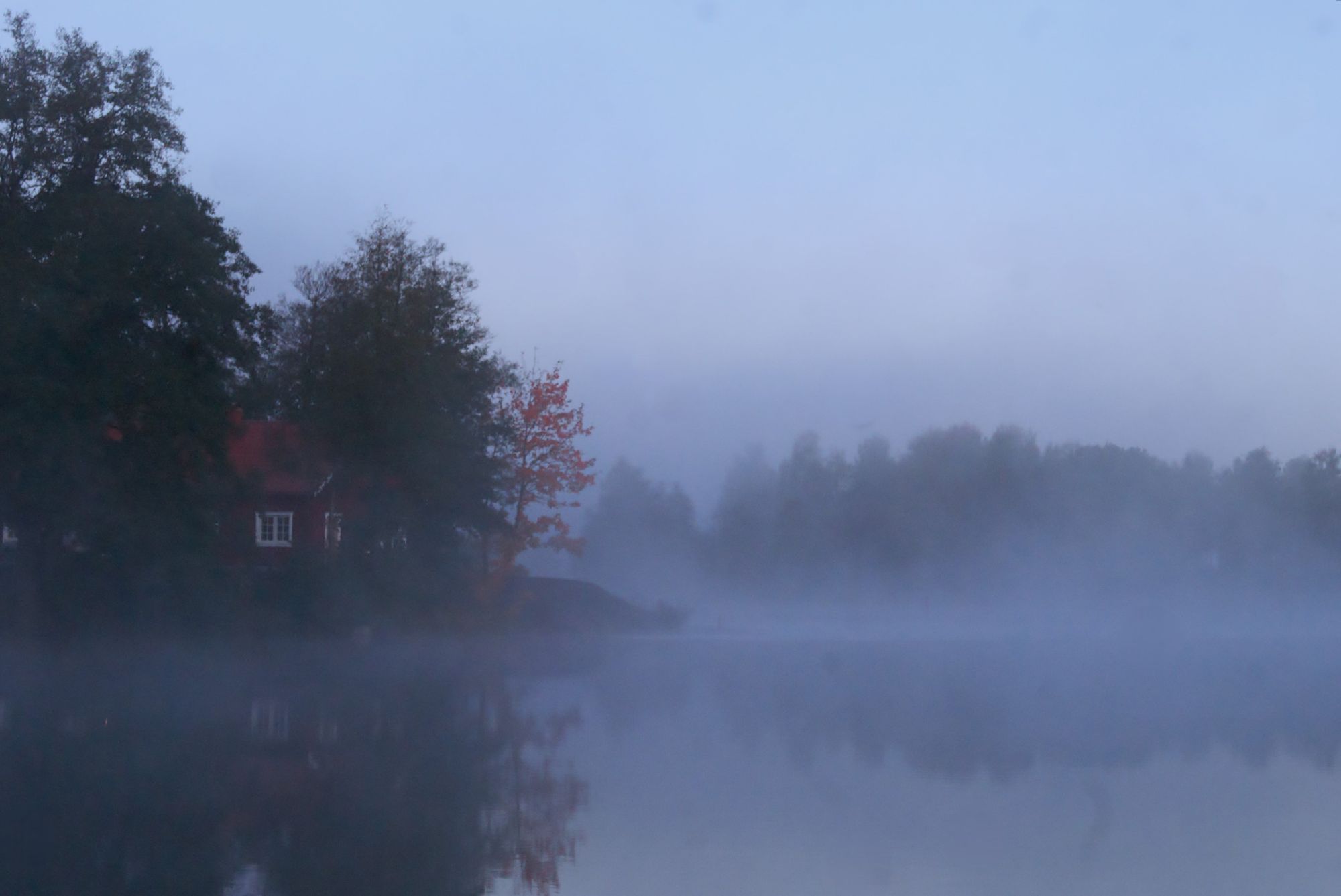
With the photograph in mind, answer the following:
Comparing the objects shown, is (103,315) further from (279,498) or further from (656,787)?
(656,787)

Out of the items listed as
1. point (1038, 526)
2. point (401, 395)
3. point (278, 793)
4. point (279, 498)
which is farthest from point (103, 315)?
point (1038, 526)

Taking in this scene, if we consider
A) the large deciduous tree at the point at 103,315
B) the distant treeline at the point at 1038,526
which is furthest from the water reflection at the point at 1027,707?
the distant treeline at the point at 1038,526

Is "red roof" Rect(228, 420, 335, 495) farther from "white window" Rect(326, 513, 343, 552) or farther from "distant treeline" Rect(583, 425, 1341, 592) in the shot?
"distant treeline" Rect(583, 425, 1341, 592)

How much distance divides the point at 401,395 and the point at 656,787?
27.3 metres

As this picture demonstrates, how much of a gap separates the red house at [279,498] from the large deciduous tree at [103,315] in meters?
2.36

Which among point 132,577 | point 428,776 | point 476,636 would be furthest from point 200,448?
point 428,776

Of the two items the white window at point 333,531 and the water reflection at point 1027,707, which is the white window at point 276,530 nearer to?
the white window at point 333,531

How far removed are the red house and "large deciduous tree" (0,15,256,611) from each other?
2.36 metres

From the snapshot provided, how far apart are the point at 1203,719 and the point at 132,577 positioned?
23091mm

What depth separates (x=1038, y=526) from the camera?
245ft

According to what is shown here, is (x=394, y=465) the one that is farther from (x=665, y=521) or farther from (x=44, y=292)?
(x=665, y=521)

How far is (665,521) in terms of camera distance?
84.9 metres

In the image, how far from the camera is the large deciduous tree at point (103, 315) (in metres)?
28.1

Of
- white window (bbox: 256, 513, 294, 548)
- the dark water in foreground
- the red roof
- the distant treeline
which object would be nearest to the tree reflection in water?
the dark water in foreground
